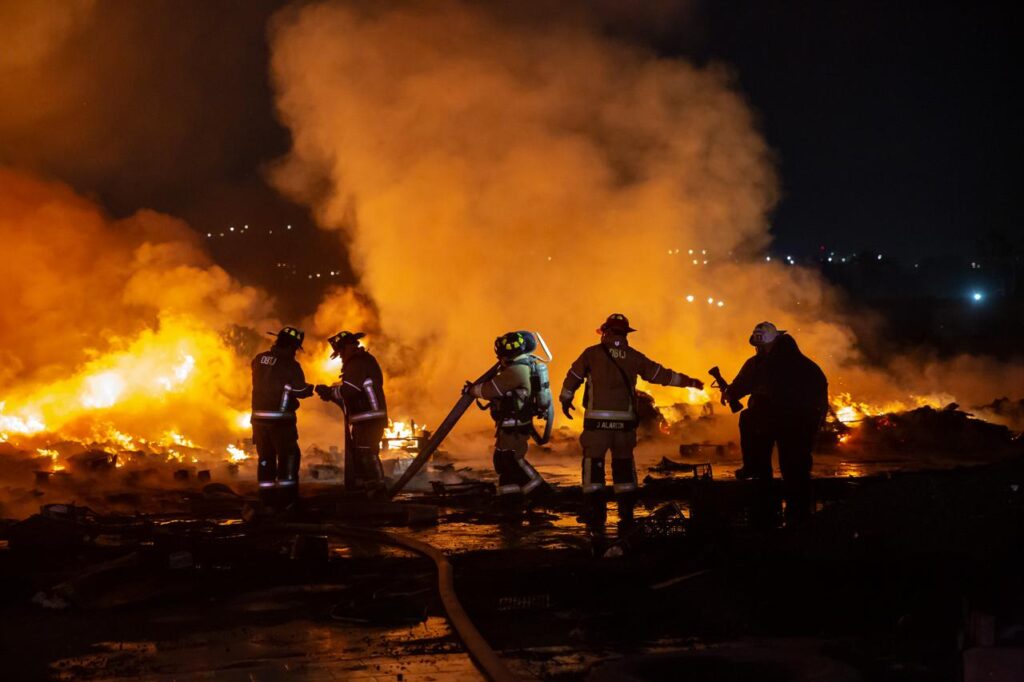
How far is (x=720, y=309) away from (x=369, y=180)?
7.53m

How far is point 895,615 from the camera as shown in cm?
469

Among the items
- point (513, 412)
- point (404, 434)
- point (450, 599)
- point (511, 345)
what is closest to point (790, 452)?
point (513, 412)

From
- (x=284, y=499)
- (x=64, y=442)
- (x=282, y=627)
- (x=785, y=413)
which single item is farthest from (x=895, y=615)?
(x=64, y=442)

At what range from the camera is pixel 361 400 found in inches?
424

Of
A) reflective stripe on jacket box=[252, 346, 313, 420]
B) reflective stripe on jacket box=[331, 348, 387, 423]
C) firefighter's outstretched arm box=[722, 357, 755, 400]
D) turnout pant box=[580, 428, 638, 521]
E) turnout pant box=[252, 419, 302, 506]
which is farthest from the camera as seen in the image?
reflective stripe on jacket box=[331, 348, 387, 423]

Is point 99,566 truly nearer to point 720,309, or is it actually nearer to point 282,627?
point 282,627

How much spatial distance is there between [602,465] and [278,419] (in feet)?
11.4

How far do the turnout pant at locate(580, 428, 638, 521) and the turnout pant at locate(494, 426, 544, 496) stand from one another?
1075mm

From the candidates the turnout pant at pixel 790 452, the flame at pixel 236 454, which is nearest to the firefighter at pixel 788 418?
the turnout pant at pixel 790 452

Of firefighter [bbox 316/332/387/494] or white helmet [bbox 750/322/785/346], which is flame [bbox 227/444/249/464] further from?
white helmet [bbox 750/322/785/346]

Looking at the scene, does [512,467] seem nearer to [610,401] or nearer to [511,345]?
[511,345]

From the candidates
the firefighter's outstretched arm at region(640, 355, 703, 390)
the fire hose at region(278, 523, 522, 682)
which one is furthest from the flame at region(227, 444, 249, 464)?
the firefighter's outstretched arm at region(640, 355, 703, 390)

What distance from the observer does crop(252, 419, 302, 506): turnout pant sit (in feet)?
32.8

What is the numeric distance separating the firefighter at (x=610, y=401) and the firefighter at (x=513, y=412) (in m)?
0.85
